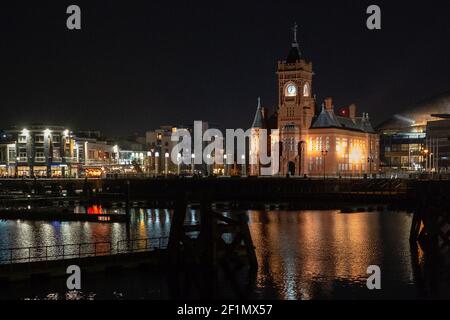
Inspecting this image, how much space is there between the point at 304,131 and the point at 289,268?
9394 cm

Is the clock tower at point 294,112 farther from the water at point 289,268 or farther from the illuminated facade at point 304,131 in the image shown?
the water at point 289,268

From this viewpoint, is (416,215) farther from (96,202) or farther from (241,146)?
(241,146)

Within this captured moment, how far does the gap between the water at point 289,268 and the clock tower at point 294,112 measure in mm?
59751

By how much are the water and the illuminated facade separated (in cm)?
5879

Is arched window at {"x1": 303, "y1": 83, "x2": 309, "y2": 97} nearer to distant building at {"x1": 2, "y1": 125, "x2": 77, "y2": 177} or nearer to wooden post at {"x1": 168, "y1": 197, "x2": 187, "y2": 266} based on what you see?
distant building at {"x1": 2, "y1": 125, "x2": 77, "y2": 177}

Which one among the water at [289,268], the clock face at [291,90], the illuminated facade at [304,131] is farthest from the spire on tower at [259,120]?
the water at [289,268]

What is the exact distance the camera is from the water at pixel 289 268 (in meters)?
43.5

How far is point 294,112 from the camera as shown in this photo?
473 feet

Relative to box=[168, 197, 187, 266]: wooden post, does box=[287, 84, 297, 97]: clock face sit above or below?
above

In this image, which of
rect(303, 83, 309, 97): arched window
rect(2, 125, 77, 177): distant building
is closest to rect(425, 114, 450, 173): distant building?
rect(303, 83, 309, 97): arched window

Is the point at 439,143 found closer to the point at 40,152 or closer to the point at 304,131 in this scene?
the point at 304,131

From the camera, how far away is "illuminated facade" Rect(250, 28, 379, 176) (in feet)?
469

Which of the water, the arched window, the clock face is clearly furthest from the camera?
the arched window

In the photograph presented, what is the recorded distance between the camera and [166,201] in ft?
393
